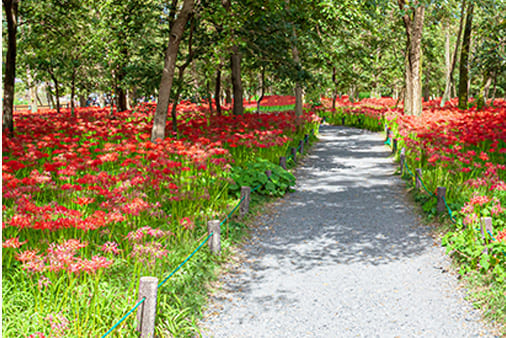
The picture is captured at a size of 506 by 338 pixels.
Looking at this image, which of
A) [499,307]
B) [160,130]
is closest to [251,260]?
[499,307]

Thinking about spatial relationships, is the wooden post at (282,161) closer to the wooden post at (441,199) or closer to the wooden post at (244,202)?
the wooden post at (244,202)

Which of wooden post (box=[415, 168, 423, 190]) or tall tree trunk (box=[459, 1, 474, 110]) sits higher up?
tall tree trunk (box=[459, 1, 474, 110])

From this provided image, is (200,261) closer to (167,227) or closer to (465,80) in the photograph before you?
(167,227)

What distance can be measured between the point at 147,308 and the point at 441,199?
18.0 feet

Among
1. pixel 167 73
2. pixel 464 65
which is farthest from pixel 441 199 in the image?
pixel 464 65

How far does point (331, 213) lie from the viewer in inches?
330

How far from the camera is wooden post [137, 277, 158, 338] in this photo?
3.78 meters

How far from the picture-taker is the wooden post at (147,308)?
378cm

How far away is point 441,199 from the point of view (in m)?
7.46

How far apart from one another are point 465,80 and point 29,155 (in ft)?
59.6

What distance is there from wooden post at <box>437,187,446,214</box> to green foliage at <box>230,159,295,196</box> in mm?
3143

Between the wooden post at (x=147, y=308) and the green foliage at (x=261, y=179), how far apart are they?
4731 millimetres

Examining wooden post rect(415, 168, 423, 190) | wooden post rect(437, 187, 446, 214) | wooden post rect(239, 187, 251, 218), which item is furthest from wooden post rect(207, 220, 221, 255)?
wooden post rect(415, 168, 423, 190)

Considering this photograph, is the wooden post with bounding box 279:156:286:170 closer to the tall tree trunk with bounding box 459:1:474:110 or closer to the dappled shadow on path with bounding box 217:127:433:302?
the dappled shadow on path with bounding box 217:127:433:302
